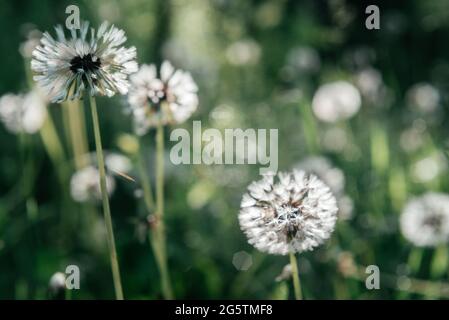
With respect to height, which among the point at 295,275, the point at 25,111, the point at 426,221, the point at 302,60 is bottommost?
the point at 295,275

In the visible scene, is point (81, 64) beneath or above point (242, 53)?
beneath

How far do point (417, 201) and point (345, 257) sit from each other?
10.9 inches

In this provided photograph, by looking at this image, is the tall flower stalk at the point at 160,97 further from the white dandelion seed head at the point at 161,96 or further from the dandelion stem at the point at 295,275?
the dandelion stem at the point at 295,275

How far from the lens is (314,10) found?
7.62 ft

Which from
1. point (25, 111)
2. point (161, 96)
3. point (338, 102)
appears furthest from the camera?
point (338, 102)

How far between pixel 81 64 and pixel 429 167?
1.05 m

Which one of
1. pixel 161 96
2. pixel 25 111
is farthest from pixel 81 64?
pixel 25 111

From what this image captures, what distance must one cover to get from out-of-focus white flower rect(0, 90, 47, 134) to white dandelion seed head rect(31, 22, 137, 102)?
1.97 feet

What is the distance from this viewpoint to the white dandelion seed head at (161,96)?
0.88 meters

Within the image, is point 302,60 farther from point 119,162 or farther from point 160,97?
point 160,97

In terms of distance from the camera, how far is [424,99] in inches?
75.0

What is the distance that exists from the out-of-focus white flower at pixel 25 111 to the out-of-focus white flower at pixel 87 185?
19cm
